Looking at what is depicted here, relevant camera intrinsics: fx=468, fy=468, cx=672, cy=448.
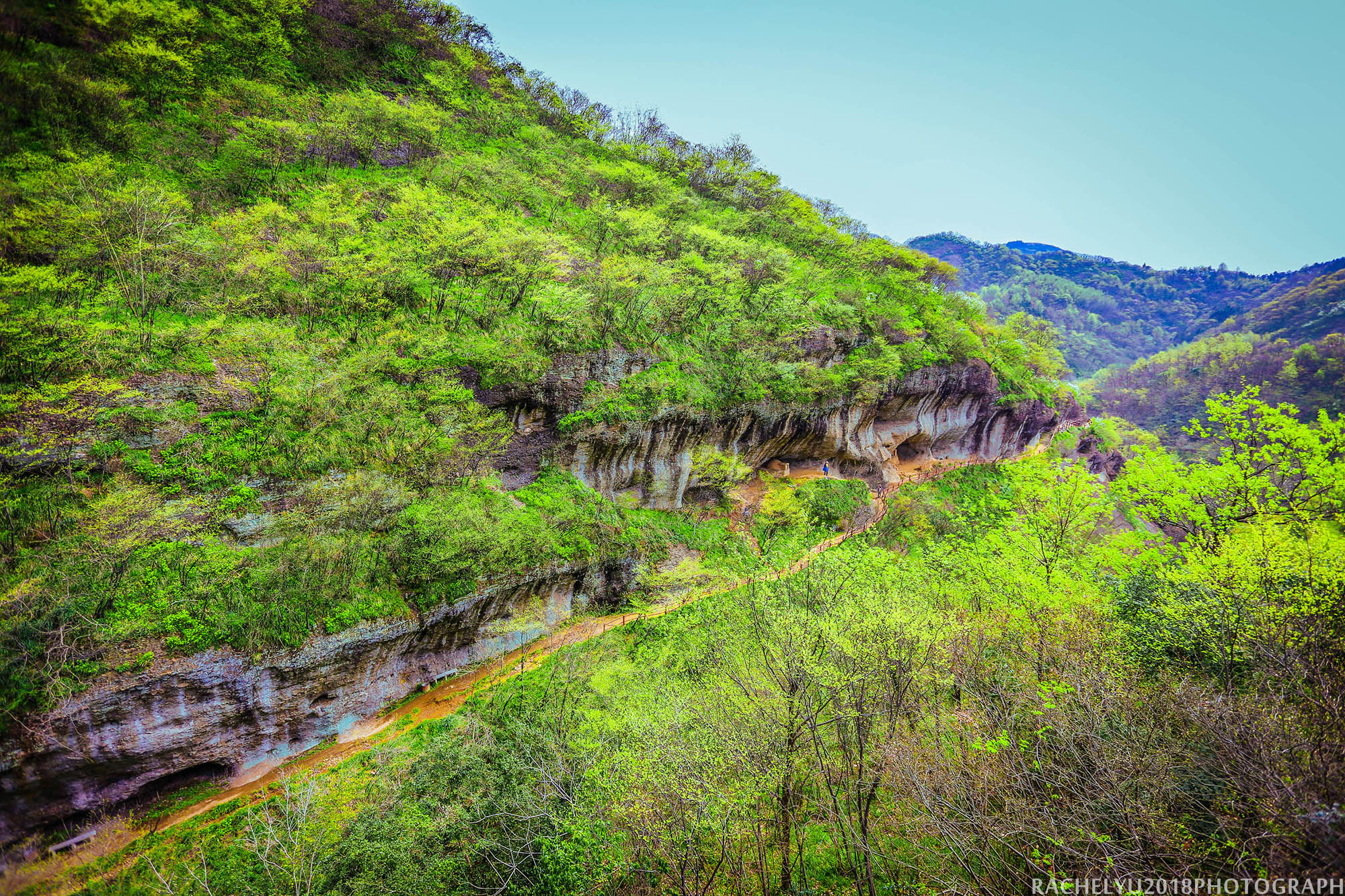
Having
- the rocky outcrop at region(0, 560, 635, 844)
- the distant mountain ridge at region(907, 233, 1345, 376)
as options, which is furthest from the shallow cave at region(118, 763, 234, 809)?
the distant mountain ridge at region(907, 233, 1345, 376)

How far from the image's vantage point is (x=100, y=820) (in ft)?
37.8

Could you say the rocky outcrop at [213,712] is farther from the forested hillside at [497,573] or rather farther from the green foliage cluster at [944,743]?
the green foliage cluster at [944,743]

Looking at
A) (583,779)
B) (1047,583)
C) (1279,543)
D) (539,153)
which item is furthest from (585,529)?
(539,153)

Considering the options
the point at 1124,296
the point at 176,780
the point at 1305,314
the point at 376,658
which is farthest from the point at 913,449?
the point at 1124,296

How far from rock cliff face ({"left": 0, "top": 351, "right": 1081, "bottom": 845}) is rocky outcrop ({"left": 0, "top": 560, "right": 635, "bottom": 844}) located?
0.10 ft

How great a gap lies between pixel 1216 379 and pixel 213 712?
4811 inches

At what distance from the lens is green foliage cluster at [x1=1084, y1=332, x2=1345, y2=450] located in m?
62.5

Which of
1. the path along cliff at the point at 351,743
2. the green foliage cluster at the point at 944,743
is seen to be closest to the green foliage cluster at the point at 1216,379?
the green foliage cluster at the point at 944,743

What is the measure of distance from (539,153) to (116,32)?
71.0 ft

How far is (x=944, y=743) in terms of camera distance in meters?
8.84

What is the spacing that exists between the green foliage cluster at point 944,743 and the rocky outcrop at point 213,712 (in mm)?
1710

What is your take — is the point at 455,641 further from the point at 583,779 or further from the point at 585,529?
the point at 583,779

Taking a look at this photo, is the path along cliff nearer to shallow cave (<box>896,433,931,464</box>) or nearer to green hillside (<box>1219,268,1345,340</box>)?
shallow cave (<box>896,433,931,464</box>)

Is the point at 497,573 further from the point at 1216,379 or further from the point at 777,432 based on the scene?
the point at 1216,379
